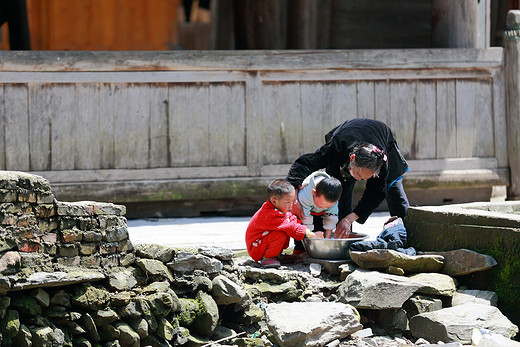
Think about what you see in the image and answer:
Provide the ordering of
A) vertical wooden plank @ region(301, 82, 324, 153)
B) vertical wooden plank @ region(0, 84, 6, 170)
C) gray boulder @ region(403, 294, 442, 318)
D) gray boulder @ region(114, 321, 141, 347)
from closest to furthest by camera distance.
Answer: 1. gray boulder @ region(114, 321, 141, 347)
2. gray boulder @ region(403, 294, 442, 318)
3. vertical wooden plank @ region(0, 84, 6, 170)
4. vertical wooden plank @ region(301, 82, 324, 153)

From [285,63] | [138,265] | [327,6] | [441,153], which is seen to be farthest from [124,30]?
[138,265]

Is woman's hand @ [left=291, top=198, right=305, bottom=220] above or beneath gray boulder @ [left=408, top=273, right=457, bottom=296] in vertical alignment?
above

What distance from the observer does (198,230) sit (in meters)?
6.44

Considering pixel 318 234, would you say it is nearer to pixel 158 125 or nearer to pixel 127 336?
pixel 127 336

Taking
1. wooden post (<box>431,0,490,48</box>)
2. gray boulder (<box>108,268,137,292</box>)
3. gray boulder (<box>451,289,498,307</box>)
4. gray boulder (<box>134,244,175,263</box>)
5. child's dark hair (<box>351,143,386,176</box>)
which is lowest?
gray boulder (<box>451,289,498,307</box>)

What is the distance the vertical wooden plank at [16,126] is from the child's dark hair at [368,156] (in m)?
3.27

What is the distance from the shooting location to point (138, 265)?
4.70 metres

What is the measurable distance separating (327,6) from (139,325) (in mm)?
7629

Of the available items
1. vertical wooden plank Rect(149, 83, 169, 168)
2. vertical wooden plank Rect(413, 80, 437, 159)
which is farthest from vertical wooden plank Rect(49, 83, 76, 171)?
vertical wooden plank Rect(413, 80, 437, 159)

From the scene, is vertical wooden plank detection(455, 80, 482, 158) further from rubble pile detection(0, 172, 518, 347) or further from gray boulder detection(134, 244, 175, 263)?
gray boulder detection(134, 244, 175, 263)

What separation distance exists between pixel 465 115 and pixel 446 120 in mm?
212

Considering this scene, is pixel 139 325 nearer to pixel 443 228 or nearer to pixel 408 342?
pixel 408 342

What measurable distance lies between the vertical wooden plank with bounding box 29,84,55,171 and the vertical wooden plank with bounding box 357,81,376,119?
2984mm

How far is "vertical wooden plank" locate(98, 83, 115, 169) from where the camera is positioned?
7023 millimetres
